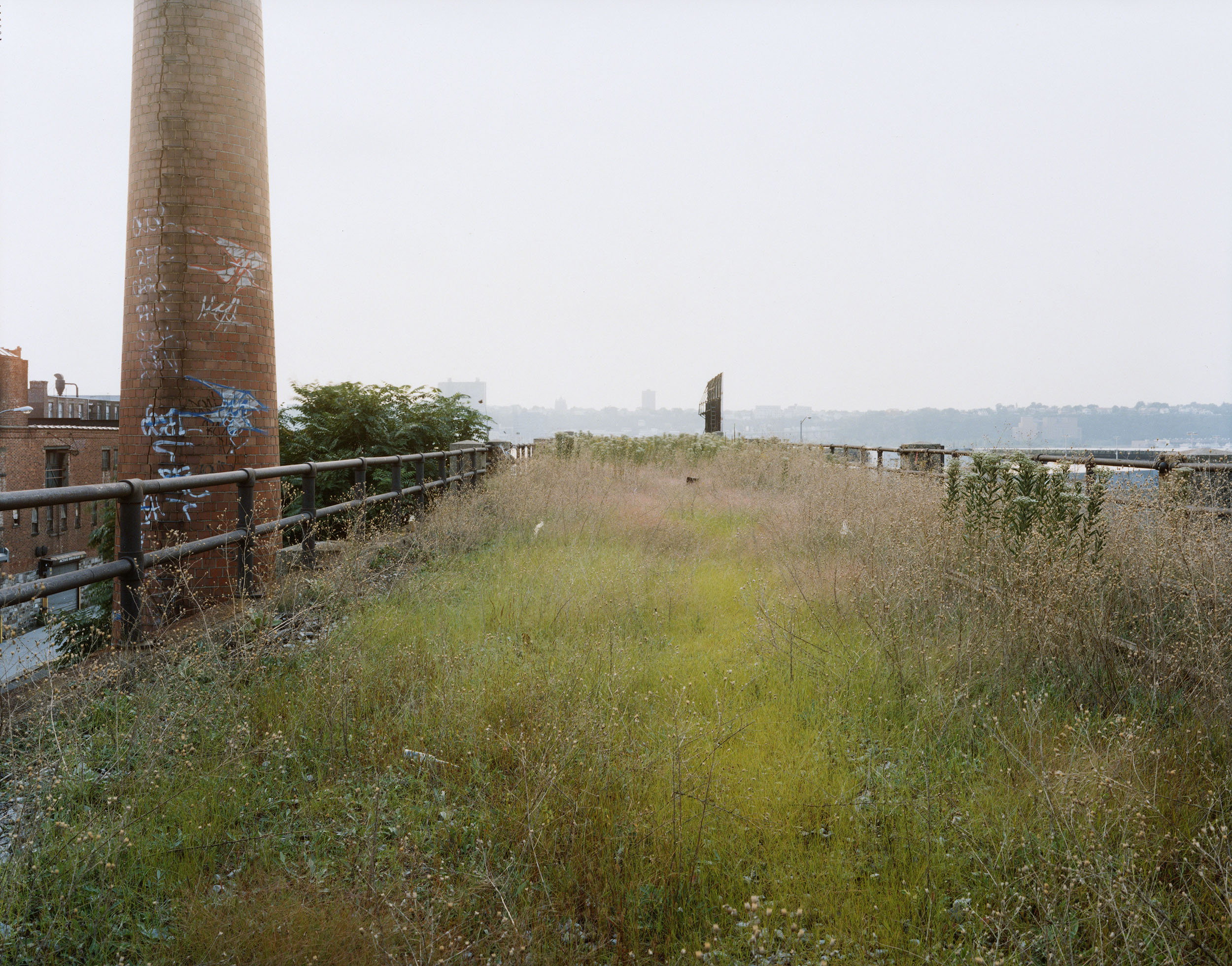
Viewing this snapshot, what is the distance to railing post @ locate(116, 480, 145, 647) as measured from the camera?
12.6ft

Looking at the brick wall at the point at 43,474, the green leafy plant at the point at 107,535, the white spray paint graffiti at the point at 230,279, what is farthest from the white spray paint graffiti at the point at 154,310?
the brick wall at the point at 43,474

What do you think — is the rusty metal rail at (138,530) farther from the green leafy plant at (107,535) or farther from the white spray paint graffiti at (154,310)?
the green leafy plant at (107,535)

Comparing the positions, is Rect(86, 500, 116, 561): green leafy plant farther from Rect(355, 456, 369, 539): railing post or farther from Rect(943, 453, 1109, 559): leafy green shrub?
Rect(943, 453, 1109, 559): leafy green shrub

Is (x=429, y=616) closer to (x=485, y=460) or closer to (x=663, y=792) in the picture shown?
(x=663, y=792)

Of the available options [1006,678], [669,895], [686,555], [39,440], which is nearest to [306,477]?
[686,555]

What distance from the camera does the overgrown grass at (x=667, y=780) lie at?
231 cm

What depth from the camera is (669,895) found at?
2.54 m

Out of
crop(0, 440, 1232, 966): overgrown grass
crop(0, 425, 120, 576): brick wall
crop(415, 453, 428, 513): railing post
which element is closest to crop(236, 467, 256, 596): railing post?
crop(0, 440, 1232, 966): overgrown grass

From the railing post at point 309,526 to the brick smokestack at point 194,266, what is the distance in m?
1.10

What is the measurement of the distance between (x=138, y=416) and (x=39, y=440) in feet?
172

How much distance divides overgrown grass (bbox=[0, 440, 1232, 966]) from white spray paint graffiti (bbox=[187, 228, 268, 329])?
365 cm

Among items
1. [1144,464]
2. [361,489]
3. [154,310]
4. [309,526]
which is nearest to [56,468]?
[154,310]

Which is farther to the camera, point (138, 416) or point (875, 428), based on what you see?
point (875, 428)

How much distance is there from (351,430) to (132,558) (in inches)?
434
